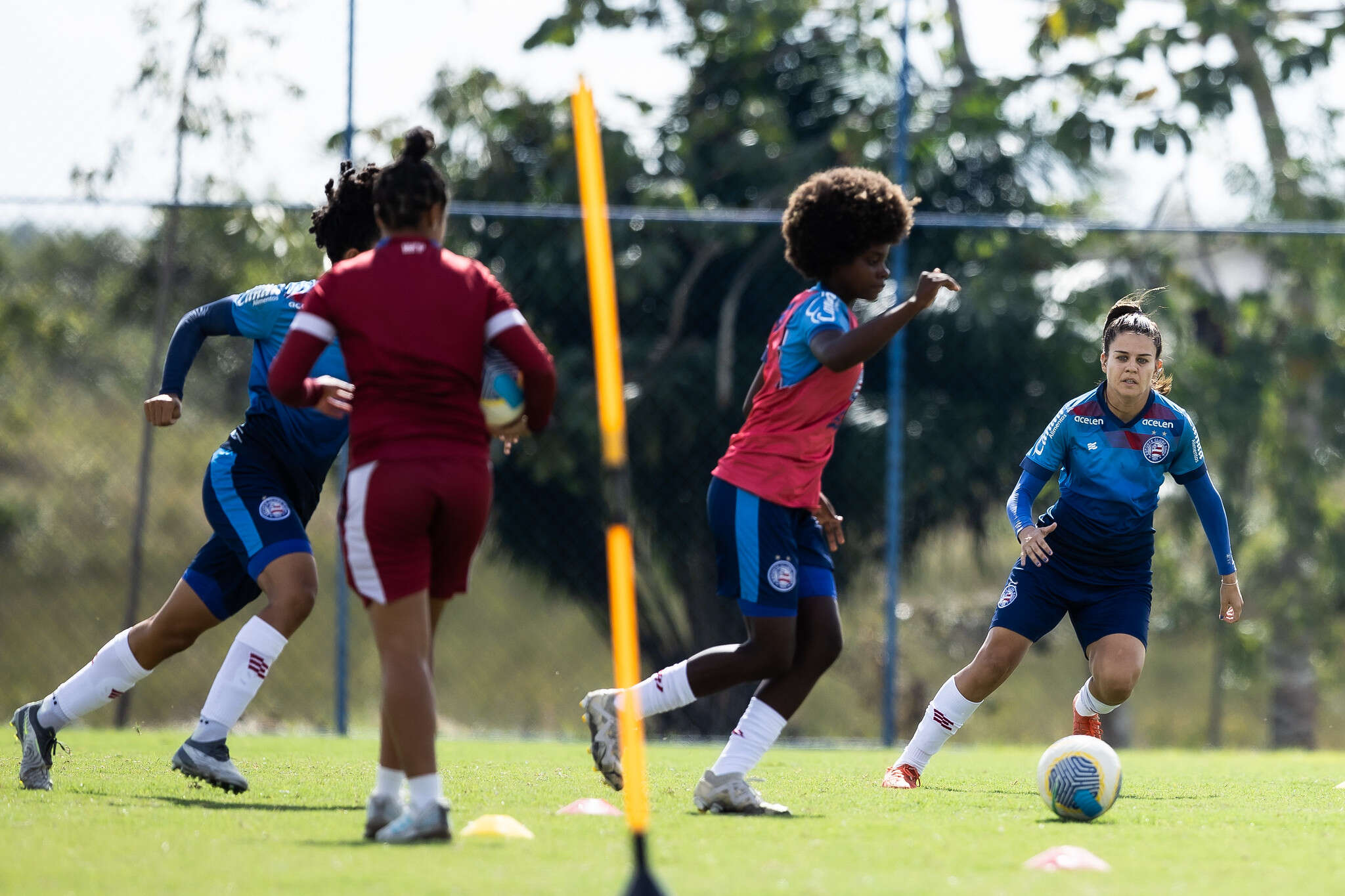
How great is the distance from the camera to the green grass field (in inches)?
120

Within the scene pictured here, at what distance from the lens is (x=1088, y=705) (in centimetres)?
552

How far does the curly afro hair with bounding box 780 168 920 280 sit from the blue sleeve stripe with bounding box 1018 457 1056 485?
3.93 ft

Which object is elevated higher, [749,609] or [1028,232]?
[1028,232]

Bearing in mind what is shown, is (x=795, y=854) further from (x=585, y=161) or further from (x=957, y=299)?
→ (x=957, y=299)

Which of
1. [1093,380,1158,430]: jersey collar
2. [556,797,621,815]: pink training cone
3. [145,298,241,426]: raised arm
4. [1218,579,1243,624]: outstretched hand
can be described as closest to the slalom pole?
[556,797,621,815]: pink training cone

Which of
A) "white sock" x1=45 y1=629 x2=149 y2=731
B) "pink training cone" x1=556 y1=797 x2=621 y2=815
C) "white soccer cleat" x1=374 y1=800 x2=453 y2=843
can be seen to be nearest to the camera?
"white soccer cleat" x1=374 y1=800 x2=453 y2=843

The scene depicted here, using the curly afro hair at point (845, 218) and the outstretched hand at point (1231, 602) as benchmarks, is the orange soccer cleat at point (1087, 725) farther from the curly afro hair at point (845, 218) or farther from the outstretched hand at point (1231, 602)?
the curly afro hair at point (845, 218)

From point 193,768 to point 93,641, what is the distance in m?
7.06

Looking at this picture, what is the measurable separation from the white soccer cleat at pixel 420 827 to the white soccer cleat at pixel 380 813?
8 cm

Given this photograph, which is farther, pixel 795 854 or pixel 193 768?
pixel 193 768

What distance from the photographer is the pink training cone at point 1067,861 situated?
130 inches

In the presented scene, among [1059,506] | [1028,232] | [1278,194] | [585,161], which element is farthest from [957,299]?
[585,161]

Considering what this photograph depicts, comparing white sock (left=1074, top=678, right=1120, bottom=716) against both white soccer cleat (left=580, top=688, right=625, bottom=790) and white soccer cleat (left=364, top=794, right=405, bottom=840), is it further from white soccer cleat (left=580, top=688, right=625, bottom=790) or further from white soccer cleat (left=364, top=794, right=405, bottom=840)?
white soccer cleat (left=364, top=794, right=405, bottom=840)

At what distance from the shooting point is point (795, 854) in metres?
3.45
